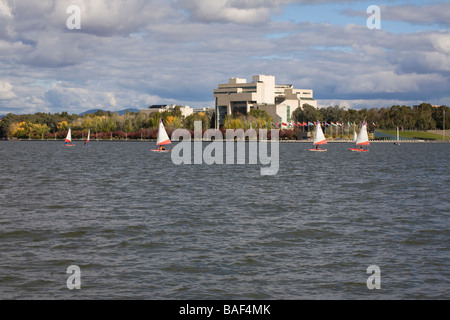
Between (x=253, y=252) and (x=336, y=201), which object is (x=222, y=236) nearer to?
(x=253, y=252)

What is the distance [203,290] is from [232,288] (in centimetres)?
101

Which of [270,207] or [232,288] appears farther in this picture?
[270,207]

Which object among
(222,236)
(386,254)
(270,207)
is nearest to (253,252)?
(222,236)

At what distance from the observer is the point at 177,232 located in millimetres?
29266

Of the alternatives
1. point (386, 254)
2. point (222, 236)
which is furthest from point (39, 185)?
point (386, 254)

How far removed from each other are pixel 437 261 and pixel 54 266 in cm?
1522

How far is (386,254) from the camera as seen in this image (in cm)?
2422
